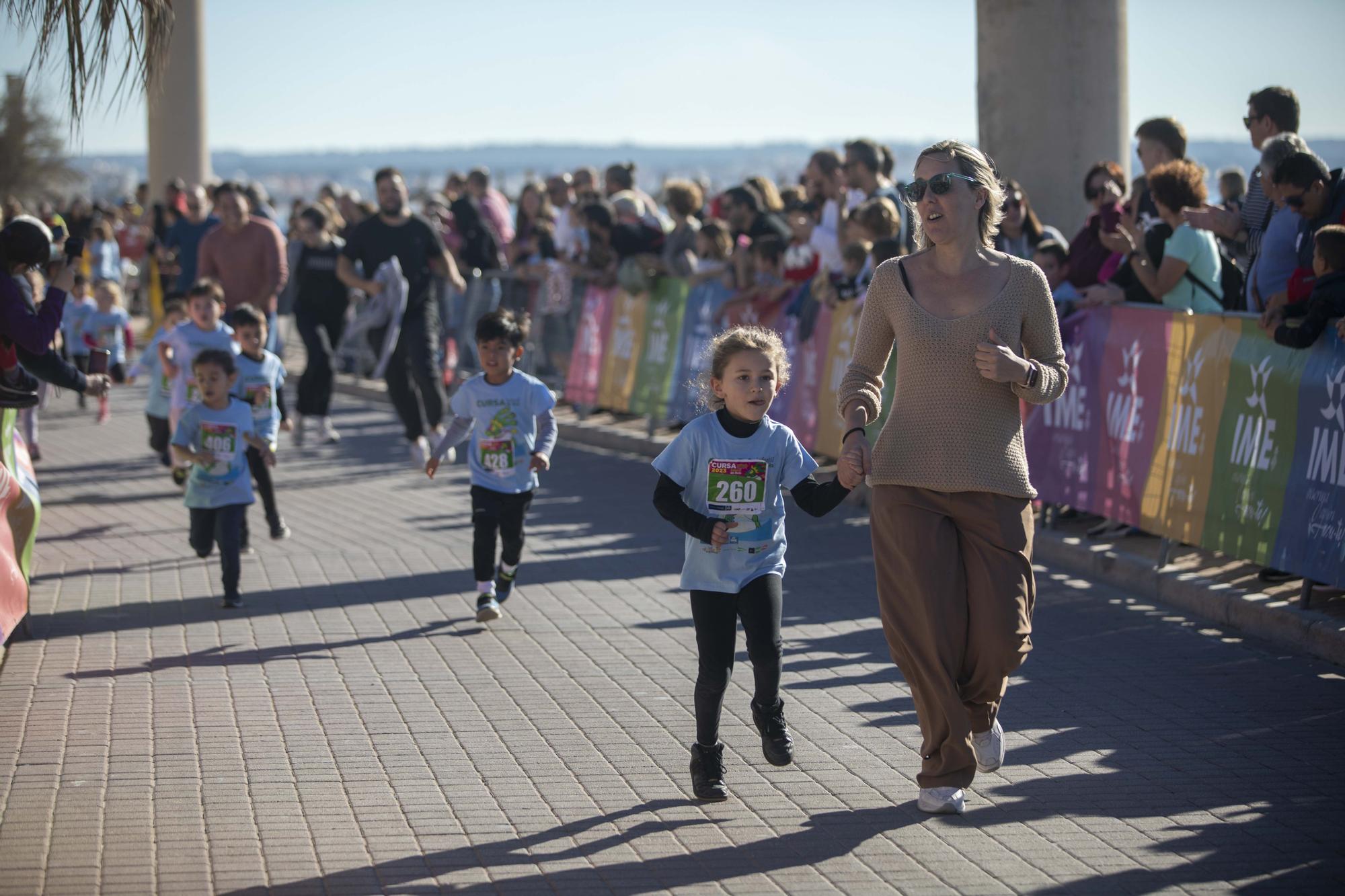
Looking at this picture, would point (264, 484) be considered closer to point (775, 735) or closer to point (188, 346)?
point (188, 346)

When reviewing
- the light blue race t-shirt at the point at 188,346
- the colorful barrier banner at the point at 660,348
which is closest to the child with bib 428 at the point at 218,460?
the light blue race t-shirt at the point at 188,346

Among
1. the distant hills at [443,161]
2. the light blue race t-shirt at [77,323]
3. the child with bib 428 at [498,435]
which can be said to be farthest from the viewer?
the distant hills at [443,161]

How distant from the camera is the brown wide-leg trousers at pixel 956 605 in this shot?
17.4 feet

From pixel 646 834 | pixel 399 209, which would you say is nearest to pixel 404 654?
pixel 646 834

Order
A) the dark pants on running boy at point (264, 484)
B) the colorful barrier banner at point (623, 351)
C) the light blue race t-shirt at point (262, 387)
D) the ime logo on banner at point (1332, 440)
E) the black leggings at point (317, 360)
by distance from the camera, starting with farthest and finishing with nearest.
Result: 1. the black leggings at point (317, 360)
2. the colorful barrier banner at point (623, 351)
3. the dark pants on running boy at point (264, 484)
4. the light blue race t-shirt at point (262, 387)
5. the ime logo on banner at point (1332, 440)

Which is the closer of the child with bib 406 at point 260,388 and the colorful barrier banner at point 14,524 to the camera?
the colorful barrier banner at point 14,524

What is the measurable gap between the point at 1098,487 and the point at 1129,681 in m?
2.74

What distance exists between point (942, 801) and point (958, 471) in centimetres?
107

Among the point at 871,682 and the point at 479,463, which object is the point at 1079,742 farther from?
the point at 479,463

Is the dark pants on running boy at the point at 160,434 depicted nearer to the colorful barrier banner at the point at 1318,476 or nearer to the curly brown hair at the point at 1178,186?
the curly brown hair at the point at 1178,186

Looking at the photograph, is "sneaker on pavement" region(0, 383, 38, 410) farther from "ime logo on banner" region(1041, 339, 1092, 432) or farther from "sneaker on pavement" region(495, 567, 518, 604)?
"ime logo on banner" region(1041, 339, 1092, 432)

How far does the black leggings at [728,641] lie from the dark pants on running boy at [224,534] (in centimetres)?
412

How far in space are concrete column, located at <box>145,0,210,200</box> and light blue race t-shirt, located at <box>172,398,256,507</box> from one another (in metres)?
22.3

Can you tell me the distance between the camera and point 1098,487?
984 cm
